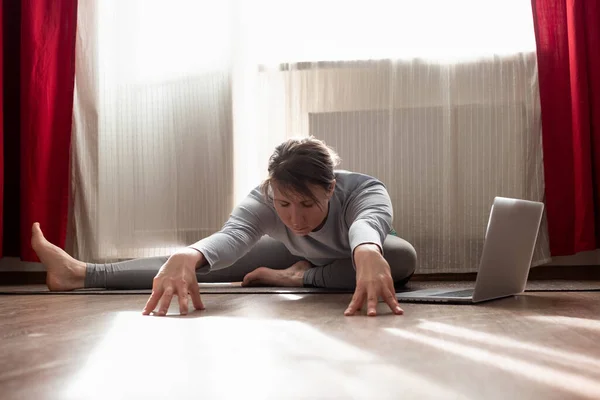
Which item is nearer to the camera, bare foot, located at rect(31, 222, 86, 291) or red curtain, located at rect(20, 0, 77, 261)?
bare foot, located at rect(31, 222, 86, 291)

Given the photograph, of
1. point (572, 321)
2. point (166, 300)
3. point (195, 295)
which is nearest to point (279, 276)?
point (195, 295)

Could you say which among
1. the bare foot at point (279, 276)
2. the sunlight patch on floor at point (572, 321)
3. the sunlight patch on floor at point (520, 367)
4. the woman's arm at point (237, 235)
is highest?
the woman's arm at point (237, 235)

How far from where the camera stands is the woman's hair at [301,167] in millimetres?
1985

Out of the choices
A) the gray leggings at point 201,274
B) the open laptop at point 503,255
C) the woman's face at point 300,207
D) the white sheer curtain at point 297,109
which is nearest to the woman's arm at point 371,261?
the woman's face at point 300,207

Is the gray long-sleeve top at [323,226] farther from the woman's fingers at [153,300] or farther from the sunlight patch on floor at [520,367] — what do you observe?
the sunlight patch on floor at [520,367]

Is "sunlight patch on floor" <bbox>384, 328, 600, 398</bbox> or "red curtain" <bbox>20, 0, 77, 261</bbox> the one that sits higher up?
"red curtain" <bbox>20, 0, 77, 261</bbox>

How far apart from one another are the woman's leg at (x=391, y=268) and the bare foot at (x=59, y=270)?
2.65ft

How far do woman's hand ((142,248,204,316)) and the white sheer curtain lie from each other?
155 cm

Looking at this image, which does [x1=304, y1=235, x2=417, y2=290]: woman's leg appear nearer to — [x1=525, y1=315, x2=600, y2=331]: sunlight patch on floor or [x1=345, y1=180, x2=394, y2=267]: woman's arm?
[x1=345, y1=180, x2=394, y2=267]: woman's arm

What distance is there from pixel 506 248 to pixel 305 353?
95 cm

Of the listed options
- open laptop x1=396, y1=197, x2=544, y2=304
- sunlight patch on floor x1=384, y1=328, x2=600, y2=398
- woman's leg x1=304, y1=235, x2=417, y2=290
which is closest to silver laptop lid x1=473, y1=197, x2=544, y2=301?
open laptop x1=396, y1=197, x2=544, y2=304

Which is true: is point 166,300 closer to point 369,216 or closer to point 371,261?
point 371,261

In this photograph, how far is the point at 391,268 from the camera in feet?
7.82

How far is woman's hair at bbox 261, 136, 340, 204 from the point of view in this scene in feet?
6.51
